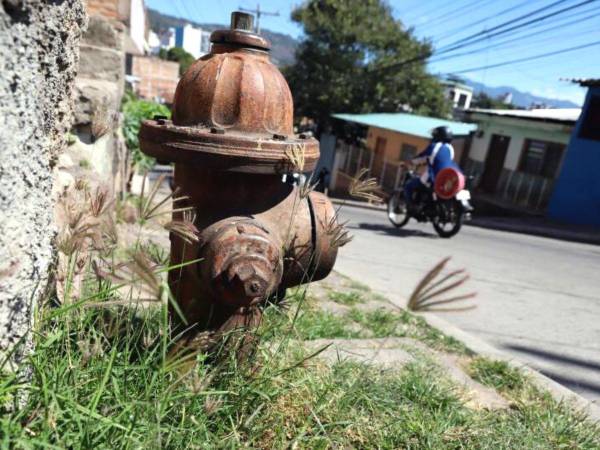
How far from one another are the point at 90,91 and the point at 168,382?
2.73m

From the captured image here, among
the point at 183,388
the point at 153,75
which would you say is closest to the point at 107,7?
the point at 183,388

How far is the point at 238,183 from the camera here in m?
1.59

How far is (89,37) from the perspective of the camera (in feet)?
13.7

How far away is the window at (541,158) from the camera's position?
16547 millimetres

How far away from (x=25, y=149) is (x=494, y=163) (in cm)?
2023

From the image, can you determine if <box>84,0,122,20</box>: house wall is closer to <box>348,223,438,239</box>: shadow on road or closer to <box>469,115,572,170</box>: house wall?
<box>348,223,438,239</box>: shadow on road

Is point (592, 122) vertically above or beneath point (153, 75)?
above

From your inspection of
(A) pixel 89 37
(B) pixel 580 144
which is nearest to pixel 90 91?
(A) pixel 89 37

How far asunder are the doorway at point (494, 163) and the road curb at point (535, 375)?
671 inches

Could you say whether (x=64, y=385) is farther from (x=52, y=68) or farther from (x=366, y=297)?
(x=366, y=297)

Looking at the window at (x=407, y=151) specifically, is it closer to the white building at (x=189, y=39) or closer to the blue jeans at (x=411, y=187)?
the blue jeans at (x=411, y=187)

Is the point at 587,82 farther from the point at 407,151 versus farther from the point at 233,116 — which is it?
Answer: the point at 233,116

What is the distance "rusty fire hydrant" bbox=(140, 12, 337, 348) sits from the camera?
143cm

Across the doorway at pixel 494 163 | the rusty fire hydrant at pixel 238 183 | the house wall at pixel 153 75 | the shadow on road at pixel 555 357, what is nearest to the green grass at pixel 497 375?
the shadow on road at pixel 555 357
